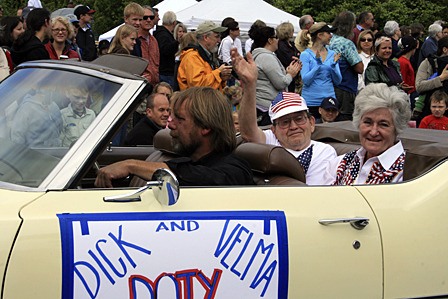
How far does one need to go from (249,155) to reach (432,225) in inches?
41.2

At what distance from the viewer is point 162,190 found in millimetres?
2838

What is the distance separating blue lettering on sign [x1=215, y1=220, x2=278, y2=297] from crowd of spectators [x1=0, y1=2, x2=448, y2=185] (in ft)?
3.65

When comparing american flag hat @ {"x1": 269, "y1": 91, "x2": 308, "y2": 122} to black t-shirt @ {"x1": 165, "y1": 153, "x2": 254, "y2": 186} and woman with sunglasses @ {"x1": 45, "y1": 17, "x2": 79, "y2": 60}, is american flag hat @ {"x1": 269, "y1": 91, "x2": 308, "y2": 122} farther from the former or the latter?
woman with sunglasses @ {"x1": 45, "y1": 17, "x2": 79, "y2": 60}

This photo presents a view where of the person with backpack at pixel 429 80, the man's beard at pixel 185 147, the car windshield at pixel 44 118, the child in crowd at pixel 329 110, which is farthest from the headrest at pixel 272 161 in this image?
the person with backpack at pixel 429 80

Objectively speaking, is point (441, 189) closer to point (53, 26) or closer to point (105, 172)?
point (105, 172)

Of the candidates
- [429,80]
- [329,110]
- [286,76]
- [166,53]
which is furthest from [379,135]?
[166,53]

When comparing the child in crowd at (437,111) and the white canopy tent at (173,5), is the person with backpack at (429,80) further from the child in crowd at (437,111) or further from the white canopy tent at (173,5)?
the white canopy tent at (173,5)

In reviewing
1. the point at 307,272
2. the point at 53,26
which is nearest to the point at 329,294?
the point at 307,272

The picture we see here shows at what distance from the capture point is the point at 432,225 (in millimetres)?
3189

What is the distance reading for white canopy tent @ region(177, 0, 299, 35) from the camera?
1555cm

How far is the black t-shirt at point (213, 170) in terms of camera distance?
330 centimetres

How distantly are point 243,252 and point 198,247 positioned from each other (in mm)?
181

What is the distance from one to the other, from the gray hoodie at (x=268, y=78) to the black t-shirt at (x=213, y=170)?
4.73m

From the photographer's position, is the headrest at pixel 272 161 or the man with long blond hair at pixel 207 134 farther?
the headrest at pixel 272 161
